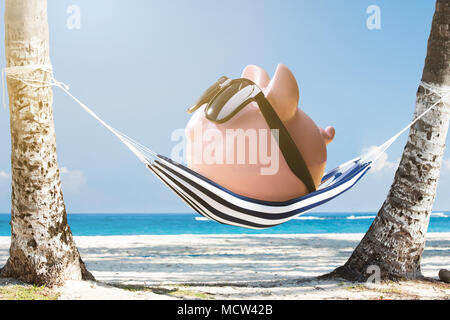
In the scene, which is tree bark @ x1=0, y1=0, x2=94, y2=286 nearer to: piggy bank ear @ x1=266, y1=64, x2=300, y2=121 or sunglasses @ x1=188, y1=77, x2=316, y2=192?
sunglasses @ x1=188, y1=77, x2=316, y2=192

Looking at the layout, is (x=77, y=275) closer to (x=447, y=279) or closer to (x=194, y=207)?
(x=194, y=207)

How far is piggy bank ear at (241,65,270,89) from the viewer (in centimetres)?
248

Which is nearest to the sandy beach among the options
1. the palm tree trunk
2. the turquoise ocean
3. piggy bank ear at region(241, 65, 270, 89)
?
the palm tree trunk

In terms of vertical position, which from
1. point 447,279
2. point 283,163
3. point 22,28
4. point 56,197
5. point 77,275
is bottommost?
point 447,279

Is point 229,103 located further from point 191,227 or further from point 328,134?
point 191,227

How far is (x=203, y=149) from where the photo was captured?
227cm

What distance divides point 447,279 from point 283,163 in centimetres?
260

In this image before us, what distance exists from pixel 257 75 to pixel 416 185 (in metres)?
1.80

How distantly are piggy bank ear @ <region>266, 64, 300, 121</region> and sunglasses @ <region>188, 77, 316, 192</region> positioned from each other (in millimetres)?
57

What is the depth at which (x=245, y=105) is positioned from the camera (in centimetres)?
216

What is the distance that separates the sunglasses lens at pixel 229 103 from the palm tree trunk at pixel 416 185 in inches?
76.6

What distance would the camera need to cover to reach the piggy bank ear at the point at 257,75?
248 cm

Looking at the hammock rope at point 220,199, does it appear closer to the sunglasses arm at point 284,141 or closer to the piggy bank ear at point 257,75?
the sunglasses arm at point 284,141
